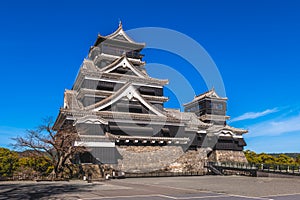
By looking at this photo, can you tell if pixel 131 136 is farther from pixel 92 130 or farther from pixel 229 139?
pixel 229 139

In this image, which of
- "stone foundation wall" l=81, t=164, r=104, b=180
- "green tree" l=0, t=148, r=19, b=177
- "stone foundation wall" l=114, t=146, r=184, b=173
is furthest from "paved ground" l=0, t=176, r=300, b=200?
"green tree" l=0, t=148, r=19, b=177

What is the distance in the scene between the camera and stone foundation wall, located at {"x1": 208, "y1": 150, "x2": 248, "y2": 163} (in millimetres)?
32353

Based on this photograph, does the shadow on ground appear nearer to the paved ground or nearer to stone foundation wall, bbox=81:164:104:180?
the paved ground

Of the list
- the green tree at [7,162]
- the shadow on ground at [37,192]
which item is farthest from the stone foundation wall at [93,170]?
the shadow on ground at [37,192]

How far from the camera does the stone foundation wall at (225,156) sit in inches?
1274

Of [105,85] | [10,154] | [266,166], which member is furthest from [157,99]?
[10,154]

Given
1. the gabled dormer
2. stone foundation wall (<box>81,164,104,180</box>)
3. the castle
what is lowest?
stone foundation wall (<box>81,164,104,180</box>)

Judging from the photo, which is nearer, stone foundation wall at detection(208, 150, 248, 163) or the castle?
the castle

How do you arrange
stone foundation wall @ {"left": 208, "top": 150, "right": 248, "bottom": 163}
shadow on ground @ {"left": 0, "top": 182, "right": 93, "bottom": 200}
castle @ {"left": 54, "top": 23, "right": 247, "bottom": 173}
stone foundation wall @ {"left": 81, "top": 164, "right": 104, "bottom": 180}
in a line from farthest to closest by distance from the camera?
stone foundation wall @ {"left": 208, "top": 150, "right": 248, "bottom": 163}
castle @ {"left": 54, "top": 23, "right": 247, "bottom": 173}
stone foundation wall @ {"left": 81, "top": 164, "right": 104, "bottom": 180}
shadow on ground @ {"left": 0, "top": 182, "right": 93, "bottom": 200}

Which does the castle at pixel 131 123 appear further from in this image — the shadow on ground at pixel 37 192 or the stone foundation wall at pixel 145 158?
the shadow on ground at pixel 37 192

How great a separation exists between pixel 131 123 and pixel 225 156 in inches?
563

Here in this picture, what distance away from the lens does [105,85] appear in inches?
1150

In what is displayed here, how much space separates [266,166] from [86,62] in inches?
952

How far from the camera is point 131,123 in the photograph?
26.7 m
